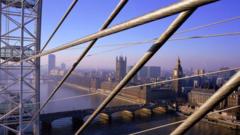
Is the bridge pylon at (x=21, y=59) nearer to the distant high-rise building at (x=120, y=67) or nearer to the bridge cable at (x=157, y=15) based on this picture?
the bridge cable at (x=157, y=15)

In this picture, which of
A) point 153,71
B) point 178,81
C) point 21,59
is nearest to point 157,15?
point 21,59

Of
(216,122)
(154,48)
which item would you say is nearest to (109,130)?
(216,122)

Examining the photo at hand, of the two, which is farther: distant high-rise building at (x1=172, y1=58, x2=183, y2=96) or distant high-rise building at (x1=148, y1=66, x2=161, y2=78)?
distant high-rise building at (x1=148, y1=66, x2=161, y2=78)

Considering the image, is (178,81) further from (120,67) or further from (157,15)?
(157,15)

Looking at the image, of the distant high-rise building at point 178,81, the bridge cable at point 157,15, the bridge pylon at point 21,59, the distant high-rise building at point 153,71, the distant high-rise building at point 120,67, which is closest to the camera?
the bridge cable at point 157,15

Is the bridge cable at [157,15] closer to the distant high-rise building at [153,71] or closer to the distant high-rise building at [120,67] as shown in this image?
the distant high-rise building at [120,67]

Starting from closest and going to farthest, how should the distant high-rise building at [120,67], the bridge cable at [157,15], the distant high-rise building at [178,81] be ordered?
the bridge cable at [157,15], the distant high-rise building at [178,81], the distant high-rise building at [120,67]

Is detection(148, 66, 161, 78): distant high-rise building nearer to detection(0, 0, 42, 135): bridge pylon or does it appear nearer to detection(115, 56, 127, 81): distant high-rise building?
detection(115, 56, 127, 81): distant high-rise building

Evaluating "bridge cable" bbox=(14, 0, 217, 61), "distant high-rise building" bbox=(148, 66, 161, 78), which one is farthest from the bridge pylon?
"distant high-rise building" bbox=(148, 66, 161, 78)

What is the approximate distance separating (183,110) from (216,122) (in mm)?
3542

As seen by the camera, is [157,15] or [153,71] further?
[153,71]

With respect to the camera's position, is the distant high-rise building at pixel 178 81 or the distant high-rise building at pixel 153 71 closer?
the distant high-rise building at pixel 178 81

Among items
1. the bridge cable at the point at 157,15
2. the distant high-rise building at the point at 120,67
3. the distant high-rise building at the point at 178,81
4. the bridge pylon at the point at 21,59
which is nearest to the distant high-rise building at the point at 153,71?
the distant high-rise building at the point at 120,67

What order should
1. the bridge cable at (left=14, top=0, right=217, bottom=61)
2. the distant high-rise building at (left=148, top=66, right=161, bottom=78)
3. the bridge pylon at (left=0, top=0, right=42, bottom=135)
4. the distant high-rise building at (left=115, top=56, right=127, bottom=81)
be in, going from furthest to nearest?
the distant high-rise building at (left=148, top=66, right=161, bottom=78) → the distant high-rise building at (left=115, top=56, right=127, bottom=81) → the bridge pylon at (left=0, top=0, right=42, bottom=135) → the bridge cable at (left=14, top=0, right=217, bottom=61)
